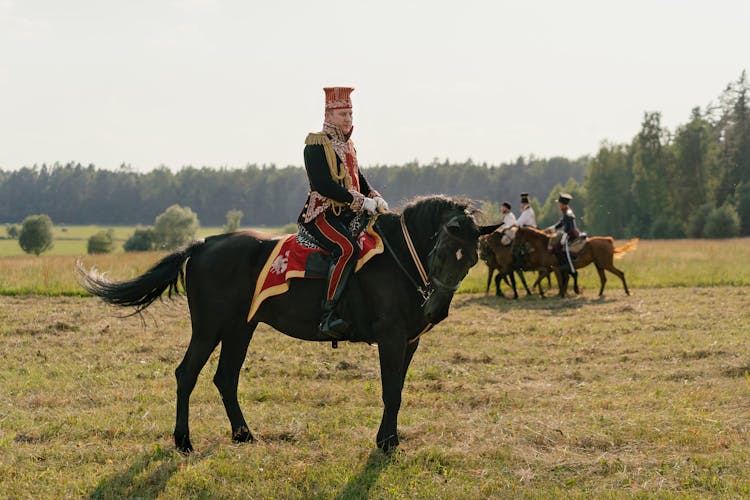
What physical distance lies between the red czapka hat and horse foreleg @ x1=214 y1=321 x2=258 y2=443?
86.3 inches

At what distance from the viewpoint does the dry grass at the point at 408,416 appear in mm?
5238

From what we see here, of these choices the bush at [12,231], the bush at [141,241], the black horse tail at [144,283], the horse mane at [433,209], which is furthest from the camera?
the bush at [12,231]

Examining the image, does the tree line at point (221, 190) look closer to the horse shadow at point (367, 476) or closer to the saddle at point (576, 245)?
the saddle at point (576, 245)

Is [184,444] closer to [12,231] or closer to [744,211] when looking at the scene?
[744,211]

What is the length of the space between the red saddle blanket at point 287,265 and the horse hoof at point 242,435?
3.51ft

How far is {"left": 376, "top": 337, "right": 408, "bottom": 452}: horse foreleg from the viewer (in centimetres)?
571

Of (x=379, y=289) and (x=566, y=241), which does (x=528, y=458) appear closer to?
(x=379, y=289)

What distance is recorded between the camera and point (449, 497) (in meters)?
4.95

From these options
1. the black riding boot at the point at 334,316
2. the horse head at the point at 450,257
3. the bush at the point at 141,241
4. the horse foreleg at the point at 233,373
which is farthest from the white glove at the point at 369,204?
the bush at the point at 141,241

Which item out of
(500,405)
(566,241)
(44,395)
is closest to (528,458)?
(500,405)

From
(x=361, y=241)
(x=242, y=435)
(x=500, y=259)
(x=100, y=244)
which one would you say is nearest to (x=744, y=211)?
(x=500, y=259)

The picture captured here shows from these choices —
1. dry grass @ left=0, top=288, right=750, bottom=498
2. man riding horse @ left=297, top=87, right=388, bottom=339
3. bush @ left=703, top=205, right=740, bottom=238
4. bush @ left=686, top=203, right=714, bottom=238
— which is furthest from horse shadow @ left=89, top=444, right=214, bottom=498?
bush @ left=686, top=203, right=714, bottom=238

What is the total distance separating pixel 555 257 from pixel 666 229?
42.4 m

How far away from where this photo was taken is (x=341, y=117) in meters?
5.91
